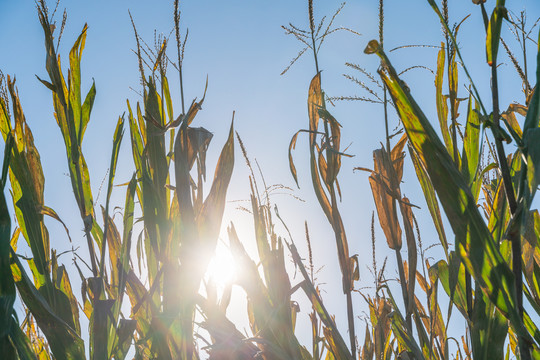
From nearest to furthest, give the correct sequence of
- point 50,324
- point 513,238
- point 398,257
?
point 513,238 → point 50,324 → point 398,257

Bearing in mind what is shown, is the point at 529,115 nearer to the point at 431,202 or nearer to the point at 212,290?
the point at 431,202

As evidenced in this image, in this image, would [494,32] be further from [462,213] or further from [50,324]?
[50,324]

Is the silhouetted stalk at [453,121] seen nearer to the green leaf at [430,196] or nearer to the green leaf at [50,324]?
the green leaf at [430,196]

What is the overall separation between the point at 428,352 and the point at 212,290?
0.56 metres

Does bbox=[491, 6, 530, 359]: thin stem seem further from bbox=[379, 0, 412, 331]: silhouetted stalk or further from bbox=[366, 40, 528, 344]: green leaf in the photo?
bbox=[379, 0, 412, 331]: silhouetted stalk

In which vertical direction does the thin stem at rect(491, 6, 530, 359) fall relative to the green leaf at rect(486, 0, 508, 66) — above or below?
below

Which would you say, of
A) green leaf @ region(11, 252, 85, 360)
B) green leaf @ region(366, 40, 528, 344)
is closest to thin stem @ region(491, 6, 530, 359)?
green leaf @ region(366, 40, 528, 344)

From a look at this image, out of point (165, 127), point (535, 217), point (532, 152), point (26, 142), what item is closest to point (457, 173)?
point (532, 152)

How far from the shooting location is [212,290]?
1.37 meters

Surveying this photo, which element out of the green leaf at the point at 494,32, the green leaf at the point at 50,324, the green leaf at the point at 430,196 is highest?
the green leaf at the point at 494,32

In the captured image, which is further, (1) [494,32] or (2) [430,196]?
(2) [430,196]

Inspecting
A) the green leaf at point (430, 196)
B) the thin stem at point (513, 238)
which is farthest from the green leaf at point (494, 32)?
the green leaf at point (430, 196)

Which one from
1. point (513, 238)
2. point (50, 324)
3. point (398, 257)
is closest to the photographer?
point (513, 238)

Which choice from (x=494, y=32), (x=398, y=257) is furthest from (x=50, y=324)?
(x=494, y=32)
